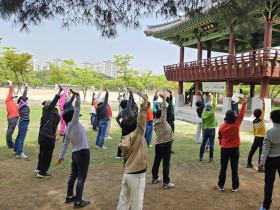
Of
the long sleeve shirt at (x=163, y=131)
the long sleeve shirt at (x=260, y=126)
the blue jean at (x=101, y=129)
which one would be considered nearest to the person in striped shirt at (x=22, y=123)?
the blue jean at (x=101, y=129)

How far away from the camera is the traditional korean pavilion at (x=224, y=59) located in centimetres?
1320

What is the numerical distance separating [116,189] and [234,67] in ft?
39.9

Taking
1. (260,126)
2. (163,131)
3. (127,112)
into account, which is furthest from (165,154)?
(260,126)

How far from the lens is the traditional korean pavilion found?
13.2m

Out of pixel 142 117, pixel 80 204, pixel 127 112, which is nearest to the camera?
pixel 142 117

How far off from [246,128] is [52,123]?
10891mm

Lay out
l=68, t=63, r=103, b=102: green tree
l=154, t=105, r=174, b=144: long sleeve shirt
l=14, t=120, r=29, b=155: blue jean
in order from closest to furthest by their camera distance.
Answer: l=154, t=105, r=174, b=144: long sleeve shirt < l=14, t=120, r=29, b=155: blue jean < l=68, t=63, r=103, b=102: green tree

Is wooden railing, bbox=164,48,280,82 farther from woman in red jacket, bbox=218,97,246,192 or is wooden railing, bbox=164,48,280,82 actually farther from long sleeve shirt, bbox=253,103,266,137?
woman in red jacket, bbox=218,97,246,192

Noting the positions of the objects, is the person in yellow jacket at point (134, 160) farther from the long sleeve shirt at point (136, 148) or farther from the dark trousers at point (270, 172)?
the dark trousers at point (270, 172)

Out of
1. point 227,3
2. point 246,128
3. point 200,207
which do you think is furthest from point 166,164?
point 246,128

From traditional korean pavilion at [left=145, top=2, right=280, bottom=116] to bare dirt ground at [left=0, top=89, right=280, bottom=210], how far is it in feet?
21.5

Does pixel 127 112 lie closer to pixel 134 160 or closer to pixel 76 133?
pixel 76 133

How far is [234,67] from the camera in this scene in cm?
1498

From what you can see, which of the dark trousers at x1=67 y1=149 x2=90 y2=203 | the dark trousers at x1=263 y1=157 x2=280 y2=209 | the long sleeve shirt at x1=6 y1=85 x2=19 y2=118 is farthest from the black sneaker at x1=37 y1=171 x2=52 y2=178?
the dark trousers at x1=263 y1=157 x2=280 y2=209
